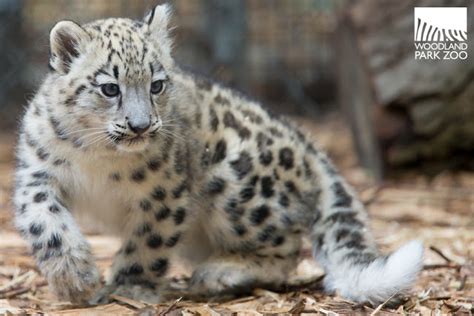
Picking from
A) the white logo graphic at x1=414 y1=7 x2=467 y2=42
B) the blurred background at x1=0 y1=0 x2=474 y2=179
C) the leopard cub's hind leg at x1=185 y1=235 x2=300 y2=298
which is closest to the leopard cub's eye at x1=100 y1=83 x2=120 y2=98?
the blurred background at x1=0 y1=0 x2=474 y2=179

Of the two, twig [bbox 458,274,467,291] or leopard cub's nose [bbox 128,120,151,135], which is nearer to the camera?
leopard cub's nose [bbox 128,120,151,135]

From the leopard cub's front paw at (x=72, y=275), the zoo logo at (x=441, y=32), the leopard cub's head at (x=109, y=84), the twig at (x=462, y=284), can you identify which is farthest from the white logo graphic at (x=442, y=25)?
the leopard cub's front paw at (x=72, y=275)

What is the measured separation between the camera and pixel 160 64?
4113 millimetres

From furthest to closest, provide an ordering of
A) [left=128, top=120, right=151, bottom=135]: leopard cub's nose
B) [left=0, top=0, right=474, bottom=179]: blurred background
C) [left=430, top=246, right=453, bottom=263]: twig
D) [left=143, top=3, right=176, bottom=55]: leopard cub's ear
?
[left=0, top=0, right=474, bottom=179]: blurred background, [left=430, top=246, right=453, bottom=263]: twig, [left=143, top=3, right=176, bottom=55]: leopard cub's ear, [left=128, top=120, right=151, bottom=135]: leopard cub's nose

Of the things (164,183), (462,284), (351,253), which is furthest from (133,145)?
(462,284)

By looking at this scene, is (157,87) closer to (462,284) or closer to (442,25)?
(462,284)

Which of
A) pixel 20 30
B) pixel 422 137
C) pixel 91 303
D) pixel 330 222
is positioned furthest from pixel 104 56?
pixel 20 30

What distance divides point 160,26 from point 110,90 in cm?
60

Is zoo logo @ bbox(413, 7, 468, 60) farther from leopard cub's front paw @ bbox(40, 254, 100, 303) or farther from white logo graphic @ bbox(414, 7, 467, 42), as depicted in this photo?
leopard cub's front paw @ bbox(40, 254, 100, 303)

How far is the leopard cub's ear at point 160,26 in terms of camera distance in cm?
429

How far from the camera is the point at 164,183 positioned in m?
4.23

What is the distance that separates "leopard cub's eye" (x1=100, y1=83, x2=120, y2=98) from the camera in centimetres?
391

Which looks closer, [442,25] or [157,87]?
[157,87]

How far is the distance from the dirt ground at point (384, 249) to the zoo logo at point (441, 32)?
1122 millimetres
